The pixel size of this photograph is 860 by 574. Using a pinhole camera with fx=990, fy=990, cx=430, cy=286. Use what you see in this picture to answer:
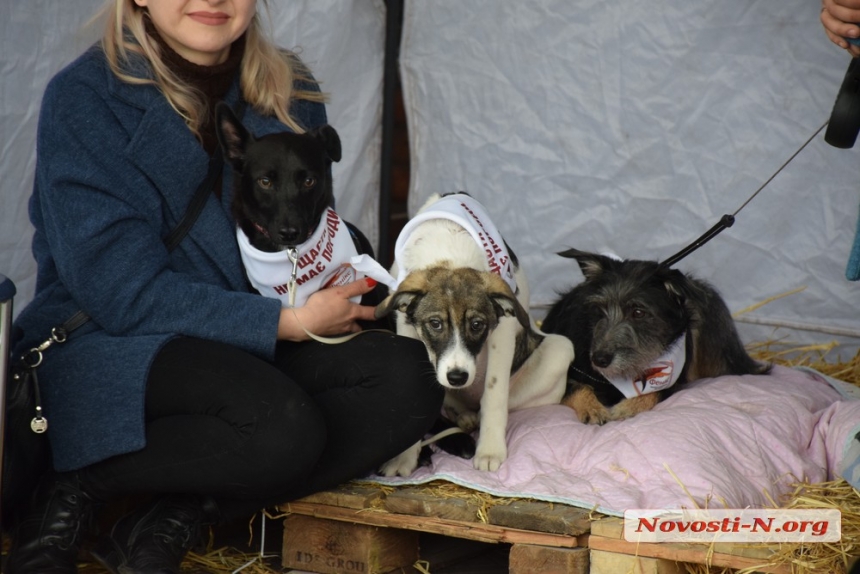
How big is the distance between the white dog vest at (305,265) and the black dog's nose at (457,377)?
643 mm

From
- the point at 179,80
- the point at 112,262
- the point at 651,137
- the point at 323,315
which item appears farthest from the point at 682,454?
the point at 651,137

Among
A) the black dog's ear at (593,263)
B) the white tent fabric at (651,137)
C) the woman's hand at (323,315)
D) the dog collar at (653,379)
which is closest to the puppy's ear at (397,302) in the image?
the woman's hand at (323,315)

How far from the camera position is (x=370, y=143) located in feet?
19.4

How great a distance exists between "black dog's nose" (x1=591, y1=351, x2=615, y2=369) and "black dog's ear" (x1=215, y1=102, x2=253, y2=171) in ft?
5.52

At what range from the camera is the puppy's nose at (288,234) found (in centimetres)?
351

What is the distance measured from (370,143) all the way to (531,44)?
1.13m

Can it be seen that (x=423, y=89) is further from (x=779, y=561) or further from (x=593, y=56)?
(x=779, y=561)

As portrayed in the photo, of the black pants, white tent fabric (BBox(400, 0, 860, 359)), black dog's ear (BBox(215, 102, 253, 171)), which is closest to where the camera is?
the black pants

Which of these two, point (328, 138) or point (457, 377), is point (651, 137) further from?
point (457, 377)

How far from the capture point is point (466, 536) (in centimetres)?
326

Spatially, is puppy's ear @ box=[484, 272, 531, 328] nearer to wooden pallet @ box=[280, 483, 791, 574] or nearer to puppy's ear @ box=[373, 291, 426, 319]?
puppy's ear @ box=[373, 291, 426, 319]

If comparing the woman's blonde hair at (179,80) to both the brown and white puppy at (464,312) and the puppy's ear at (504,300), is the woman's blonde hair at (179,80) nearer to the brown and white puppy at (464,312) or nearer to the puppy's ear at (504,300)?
the brown and white puppy at (464,312)

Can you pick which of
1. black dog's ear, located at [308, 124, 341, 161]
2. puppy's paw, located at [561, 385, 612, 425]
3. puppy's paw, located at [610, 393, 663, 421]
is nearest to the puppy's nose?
black dog's ear, located at [308, 124, 341, 161]

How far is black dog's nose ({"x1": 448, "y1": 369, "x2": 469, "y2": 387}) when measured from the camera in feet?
11.2
